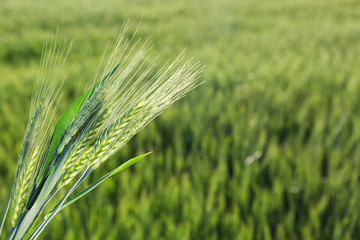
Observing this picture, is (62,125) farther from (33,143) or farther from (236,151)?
(236,151)

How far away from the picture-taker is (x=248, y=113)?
2.13 metres

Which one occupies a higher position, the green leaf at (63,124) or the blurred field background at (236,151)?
the blurred field background at (236,151)

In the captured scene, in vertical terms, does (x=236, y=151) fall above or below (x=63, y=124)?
above

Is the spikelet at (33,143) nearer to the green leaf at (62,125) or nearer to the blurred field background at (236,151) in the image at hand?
the green leaf at (62,125)

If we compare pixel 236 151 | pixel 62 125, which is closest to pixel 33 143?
pixel 62 125

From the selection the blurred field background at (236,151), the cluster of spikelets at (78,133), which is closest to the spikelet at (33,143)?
the cluster of spikelets at (78,133)

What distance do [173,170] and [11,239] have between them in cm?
139

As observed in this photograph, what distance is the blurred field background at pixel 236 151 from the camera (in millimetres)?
1215

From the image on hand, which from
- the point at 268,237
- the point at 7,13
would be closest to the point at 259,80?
the point at 268,237

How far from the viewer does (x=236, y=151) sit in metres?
1.74

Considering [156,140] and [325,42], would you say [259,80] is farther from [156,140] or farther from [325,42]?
[325,42]

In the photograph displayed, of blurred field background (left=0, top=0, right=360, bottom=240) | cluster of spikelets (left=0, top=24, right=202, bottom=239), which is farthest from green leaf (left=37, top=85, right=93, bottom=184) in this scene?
blurred field background (left=0, top=0, right=360, bottom=240)

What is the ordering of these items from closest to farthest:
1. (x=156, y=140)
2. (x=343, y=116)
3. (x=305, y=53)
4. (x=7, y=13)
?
(x=156, y=140)
(x=343, y=116)
(x=305, y=53)
(x=7, y=13)

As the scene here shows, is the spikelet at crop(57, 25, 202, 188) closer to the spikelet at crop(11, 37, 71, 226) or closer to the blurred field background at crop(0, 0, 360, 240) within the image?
the spikelet at crop(11, 37, 71, 226)
